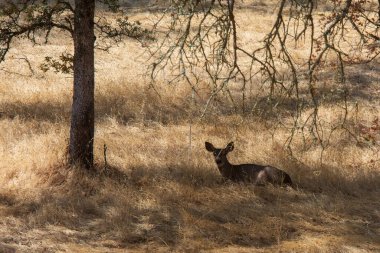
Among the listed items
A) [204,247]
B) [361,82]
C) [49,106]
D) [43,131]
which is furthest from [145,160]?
[361,82]

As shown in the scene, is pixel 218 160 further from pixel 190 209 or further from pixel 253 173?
pixel 190 209

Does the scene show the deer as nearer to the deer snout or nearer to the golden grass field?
the deer snout

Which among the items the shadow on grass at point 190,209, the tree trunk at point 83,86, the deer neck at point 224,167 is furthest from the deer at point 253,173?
the tree trunk at point 83,86

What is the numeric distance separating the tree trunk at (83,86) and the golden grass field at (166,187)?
37 centimetres

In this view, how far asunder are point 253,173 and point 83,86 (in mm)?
3425

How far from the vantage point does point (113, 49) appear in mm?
21734

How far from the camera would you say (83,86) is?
391 inches

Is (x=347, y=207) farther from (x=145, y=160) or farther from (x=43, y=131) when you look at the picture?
(x=43, y=131)

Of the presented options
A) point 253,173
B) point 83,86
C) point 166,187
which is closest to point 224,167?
point 253,173

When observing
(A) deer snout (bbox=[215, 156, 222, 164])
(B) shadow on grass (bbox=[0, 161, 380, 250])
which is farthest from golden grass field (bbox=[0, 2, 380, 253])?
(A) deer snout (bbox=[215, 156, 222, 164])

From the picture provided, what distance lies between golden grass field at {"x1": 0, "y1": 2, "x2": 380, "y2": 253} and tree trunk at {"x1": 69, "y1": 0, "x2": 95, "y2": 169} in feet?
1.22

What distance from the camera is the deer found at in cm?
1034

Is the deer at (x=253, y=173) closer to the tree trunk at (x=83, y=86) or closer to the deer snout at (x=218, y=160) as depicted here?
the deer snout at (x=218, y=160)

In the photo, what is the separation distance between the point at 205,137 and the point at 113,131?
2170 mm
